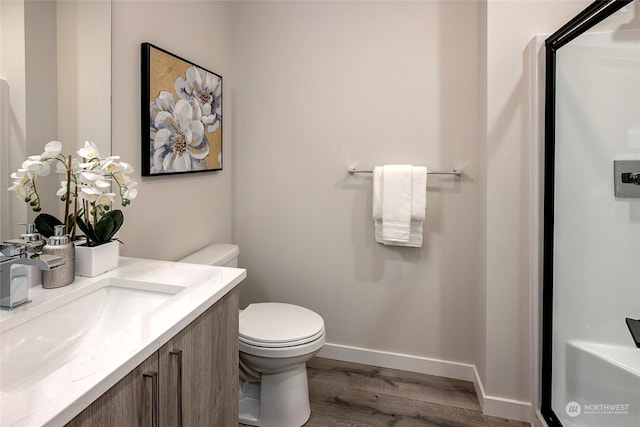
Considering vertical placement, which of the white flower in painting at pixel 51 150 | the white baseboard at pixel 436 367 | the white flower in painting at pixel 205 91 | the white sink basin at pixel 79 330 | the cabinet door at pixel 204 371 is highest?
the white flower in painting at pixel 205 91

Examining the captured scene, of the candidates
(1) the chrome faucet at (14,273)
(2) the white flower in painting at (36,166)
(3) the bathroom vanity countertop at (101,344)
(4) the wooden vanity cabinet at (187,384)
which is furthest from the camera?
(2) the white flower in painting at (36,166)

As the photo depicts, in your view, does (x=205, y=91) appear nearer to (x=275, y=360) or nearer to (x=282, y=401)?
(x=275, y=360)

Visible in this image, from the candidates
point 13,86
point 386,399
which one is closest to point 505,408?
point 386,399

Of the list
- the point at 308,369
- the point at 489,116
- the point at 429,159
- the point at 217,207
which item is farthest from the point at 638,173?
the point at 217,207

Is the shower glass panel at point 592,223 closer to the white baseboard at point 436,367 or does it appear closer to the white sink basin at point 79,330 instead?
the white baseboard at point 436,367

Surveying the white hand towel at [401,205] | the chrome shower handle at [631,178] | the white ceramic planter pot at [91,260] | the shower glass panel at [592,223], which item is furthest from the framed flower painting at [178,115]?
the chrome shower handle at [631,178]

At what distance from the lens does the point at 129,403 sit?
793 millimetres

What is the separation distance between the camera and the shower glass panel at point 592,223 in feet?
4.41

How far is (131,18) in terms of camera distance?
1.61 m

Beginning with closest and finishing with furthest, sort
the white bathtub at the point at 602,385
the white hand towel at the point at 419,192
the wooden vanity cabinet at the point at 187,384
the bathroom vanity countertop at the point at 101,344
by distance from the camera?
the bathroom vanity countertop at the point at 101,344 → the wooden vanity cabinet at the point at 187,384 → the white bathtub at the point at 602,385 → the white hand towel at the point at 419,192

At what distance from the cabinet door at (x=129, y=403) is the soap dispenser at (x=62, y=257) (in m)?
0.48

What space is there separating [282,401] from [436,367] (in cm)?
96

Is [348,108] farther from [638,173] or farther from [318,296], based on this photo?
[638,173]

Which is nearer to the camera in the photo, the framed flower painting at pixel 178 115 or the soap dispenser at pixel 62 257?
the soap dispenser at pixel 62 257
